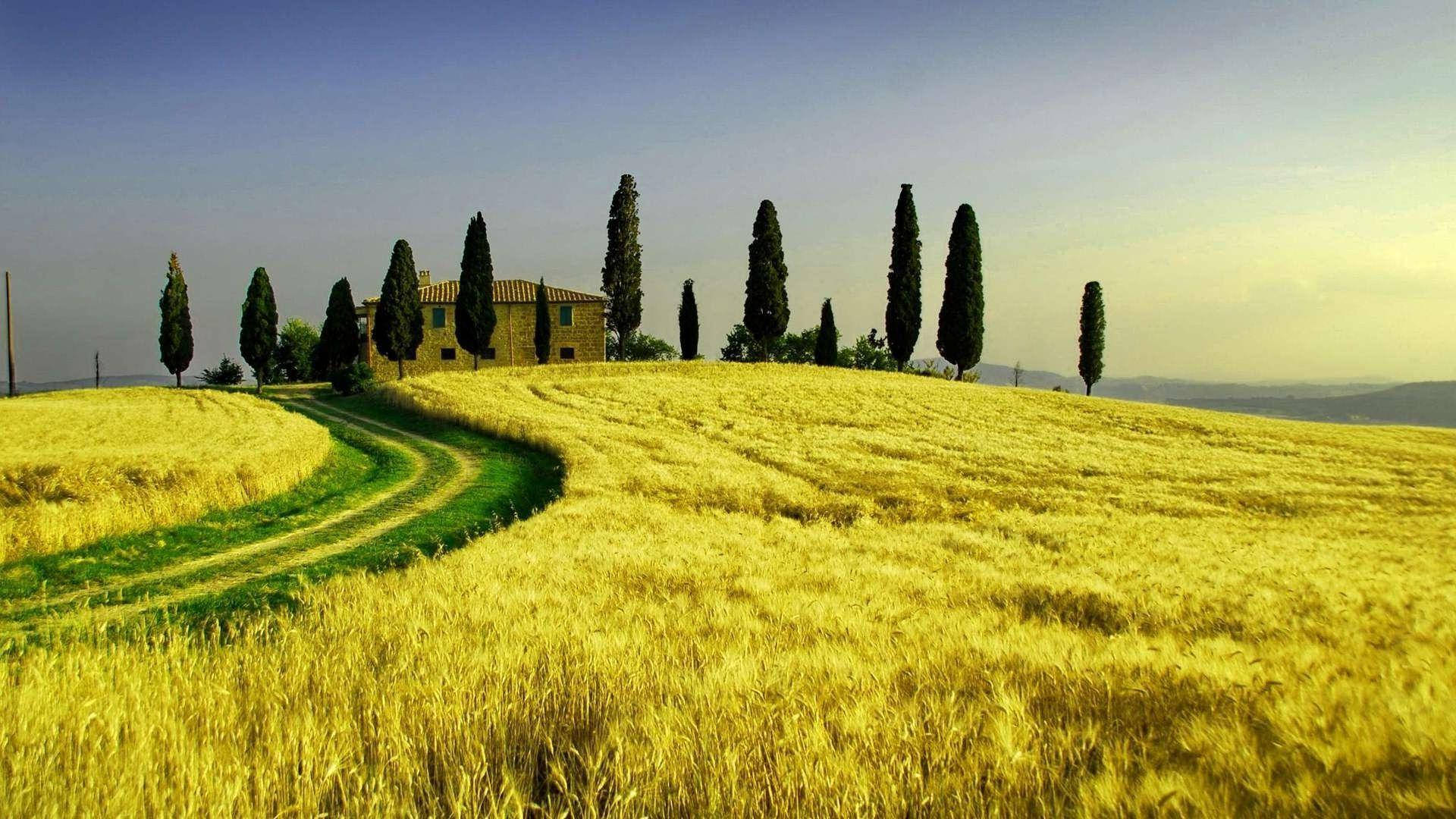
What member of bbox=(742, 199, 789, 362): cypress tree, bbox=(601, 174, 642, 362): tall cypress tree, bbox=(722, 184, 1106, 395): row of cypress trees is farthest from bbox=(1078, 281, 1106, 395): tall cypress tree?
bbox=(601, 174, 642, 362): tall cypress tree

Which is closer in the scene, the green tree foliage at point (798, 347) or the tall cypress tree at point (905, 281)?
the tall cypress tree at point (905, 281)

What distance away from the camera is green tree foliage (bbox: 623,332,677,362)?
103 metres

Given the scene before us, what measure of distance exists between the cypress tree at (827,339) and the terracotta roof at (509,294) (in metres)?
25.2

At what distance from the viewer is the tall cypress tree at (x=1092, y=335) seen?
67.2 m

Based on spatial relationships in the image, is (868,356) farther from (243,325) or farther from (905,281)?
(243,325)

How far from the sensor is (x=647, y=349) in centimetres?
10500

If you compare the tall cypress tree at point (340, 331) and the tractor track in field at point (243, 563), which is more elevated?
the tall cypress tree at point (340, 331)

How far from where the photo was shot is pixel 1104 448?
31688 millimetres

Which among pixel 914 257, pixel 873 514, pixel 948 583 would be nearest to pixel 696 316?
pixel 914 257

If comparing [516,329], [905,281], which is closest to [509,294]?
[516,329]

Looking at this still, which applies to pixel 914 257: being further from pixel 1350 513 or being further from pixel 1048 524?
pixel 1048 524

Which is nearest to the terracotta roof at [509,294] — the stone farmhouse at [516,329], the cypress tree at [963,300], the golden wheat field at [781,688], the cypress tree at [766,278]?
the stone farmhouse at [516,329]

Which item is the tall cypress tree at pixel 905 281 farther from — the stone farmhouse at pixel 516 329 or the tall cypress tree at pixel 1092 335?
the stone farmhouse at pixel 516 329

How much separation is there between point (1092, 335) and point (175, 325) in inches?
3455
